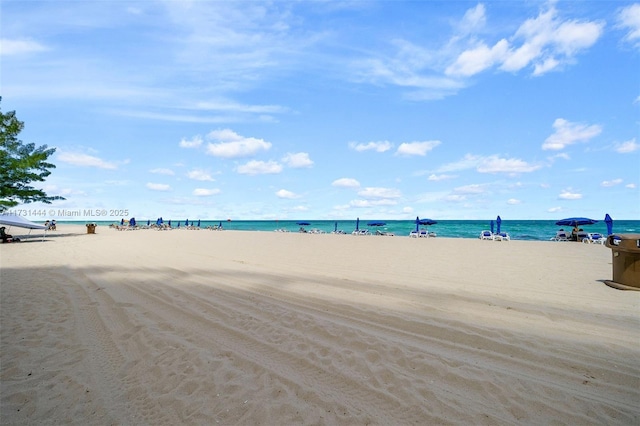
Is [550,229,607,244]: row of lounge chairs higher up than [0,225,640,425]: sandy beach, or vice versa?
[550,229,607,244]: row of lounge chairs

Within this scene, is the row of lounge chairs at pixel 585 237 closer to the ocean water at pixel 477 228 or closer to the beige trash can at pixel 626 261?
the ocean water at pixel 477 228

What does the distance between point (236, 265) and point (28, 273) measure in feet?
17.9

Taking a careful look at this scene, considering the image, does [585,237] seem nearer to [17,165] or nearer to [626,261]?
[626,261]

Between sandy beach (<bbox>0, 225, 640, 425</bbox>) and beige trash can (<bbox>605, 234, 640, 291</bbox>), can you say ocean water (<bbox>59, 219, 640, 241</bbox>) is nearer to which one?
beige trash can (<bbox>605, 234, 640, 291</bbox>)

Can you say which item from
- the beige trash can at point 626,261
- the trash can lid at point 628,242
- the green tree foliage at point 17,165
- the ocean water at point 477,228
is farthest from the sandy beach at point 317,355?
the ocean water at point 477,228

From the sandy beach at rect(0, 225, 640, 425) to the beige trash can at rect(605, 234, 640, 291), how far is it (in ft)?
1.25

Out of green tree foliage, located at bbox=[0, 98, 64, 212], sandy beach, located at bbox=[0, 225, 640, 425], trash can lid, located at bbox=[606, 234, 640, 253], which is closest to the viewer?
sandy beach, located at bbox=[0, 225, 640, 425]

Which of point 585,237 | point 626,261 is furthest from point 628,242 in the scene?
point 585,237

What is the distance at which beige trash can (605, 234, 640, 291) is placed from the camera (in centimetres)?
684

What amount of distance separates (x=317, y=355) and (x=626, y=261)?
24.9 feet

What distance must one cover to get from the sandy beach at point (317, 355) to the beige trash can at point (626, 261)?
38cm

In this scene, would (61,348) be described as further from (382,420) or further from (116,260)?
(116,260)

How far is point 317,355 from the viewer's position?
3689 mm

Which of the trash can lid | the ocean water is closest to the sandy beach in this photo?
the trash can lid
